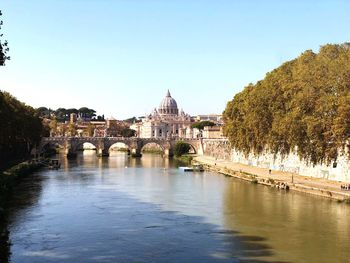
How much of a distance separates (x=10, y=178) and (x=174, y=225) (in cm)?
1694

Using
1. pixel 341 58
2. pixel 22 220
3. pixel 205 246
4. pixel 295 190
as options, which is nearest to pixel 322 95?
pixel 341 58

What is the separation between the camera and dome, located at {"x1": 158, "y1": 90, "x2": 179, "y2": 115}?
632ft

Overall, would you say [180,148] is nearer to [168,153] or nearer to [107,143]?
[168,153]

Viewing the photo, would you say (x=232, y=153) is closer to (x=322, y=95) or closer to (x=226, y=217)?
(x=322, y=95)

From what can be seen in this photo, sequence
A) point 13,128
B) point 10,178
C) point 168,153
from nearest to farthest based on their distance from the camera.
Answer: point 10,178, point 13,128, point 168,153

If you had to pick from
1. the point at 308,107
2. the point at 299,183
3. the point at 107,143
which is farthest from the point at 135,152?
the point at 308,107

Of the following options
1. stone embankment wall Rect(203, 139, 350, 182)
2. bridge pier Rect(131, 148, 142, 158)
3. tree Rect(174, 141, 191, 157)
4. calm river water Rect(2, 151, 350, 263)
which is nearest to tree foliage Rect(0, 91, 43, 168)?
calm river water Rect(2, 151, 350, 263)

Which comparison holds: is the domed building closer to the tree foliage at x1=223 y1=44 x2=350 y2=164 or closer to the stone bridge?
the stone bridge

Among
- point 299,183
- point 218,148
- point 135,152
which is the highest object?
point 218,148

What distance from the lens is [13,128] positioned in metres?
49.7

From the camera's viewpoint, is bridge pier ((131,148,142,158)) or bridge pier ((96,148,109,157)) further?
bridge pier ((131,148,142,158))

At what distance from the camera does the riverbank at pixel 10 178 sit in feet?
98.5

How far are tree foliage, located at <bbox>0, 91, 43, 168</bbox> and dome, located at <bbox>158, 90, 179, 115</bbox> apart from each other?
4841 inches

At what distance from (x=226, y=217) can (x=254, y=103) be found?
19.9 metres
